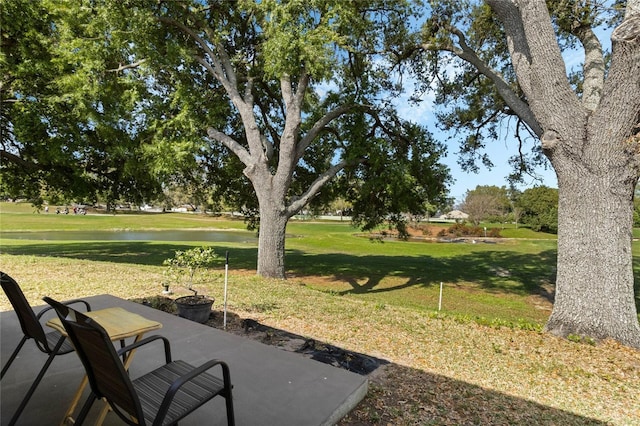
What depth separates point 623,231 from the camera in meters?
4.99

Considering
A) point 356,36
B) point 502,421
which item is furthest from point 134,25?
point 502,421

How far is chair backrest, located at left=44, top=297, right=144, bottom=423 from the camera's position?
1.52 meters

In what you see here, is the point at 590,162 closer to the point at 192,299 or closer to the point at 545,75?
the point at 545,75

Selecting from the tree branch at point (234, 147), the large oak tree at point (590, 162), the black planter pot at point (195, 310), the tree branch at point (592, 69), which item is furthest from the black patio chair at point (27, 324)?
the tree branch at point (592, 69)

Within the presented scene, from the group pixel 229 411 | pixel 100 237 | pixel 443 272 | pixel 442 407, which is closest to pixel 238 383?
pixel 229 411

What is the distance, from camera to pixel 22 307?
7.77 feet

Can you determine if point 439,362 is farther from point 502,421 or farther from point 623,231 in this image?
point 623,231

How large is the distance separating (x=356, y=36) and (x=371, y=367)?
8.76 meters

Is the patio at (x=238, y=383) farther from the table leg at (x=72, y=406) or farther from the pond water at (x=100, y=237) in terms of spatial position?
the pond water at (x=100, y=237)

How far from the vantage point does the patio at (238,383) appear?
2354 mm

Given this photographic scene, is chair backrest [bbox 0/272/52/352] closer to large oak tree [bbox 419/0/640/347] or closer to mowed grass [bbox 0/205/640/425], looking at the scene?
mowed grass [bbox 0/205/640/425]

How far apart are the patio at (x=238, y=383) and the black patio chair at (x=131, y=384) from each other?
488mm

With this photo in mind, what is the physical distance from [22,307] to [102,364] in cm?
130

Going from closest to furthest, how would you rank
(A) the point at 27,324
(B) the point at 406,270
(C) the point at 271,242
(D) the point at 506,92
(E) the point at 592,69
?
(A) the point at 27,324, (E) the point at 592,69, (D) the point at 506,92, (C) the point at 271,242, (B) the point at 406,270
